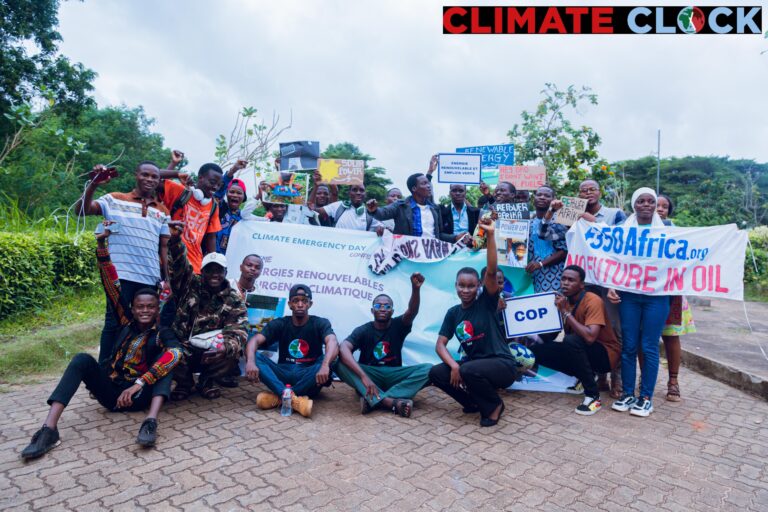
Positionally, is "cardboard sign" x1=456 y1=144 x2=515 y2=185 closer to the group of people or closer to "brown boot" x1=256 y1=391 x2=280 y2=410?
the group of people

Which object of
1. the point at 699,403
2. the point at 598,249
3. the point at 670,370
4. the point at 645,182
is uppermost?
the point at 645,182

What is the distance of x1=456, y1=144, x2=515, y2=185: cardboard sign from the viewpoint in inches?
300

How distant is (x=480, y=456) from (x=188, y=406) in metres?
2.67

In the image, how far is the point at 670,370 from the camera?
5.48 metres

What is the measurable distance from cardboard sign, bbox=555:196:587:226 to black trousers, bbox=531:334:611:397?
1240 mm

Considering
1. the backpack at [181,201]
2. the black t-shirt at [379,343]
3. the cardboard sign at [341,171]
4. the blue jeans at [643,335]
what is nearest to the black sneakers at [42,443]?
the backpack at [181,201]

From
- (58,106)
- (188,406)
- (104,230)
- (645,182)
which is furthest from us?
(645,182)

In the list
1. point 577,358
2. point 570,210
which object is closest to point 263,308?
point 577,358

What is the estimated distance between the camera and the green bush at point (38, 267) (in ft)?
24.1

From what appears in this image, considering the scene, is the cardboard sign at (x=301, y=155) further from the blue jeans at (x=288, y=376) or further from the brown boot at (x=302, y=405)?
the brown boot at (x=302, y=405)

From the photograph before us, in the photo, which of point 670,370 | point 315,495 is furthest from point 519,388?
point 315,495

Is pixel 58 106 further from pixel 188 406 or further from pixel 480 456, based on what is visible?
pixel 480 456

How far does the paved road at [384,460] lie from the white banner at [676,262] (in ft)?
4.04

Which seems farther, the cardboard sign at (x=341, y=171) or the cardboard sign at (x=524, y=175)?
the cardboard sign at (x=341, y=171)
